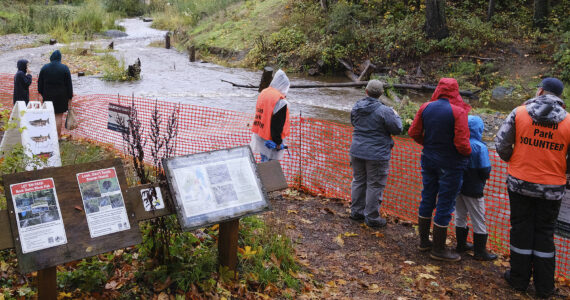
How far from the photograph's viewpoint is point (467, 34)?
19.9 meters

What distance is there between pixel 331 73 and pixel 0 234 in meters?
18.6

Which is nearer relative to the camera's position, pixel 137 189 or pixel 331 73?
pixel 137 189

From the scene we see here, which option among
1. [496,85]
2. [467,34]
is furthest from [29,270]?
[467,34]

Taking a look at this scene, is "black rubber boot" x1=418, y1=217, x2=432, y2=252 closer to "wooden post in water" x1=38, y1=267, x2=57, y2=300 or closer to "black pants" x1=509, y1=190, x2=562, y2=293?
"black pants" x1=509, y1=190, x2=562, y2=293

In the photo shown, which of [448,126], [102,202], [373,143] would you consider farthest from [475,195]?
[102,202]

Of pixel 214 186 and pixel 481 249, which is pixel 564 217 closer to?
pixel 481 249

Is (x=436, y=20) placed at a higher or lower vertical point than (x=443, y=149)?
higher

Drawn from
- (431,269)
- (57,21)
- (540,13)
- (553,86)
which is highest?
(540,13)

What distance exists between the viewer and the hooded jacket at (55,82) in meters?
9.15

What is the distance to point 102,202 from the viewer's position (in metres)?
3.48

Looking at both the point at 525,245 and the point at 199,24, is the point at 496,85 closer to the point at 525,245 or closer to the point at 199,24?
the point at 525,245

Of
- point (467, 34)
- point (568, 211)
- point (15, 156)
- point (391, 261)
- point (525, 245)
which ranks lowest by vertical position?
point (391, 261)

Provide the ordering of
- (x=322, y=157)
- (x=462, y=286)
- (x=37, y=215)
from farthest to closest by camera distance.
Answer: (x=322, y=157), (x=462, y=286), (x=37, y=215)

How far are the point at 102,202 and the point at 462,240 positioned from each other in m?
4.25
